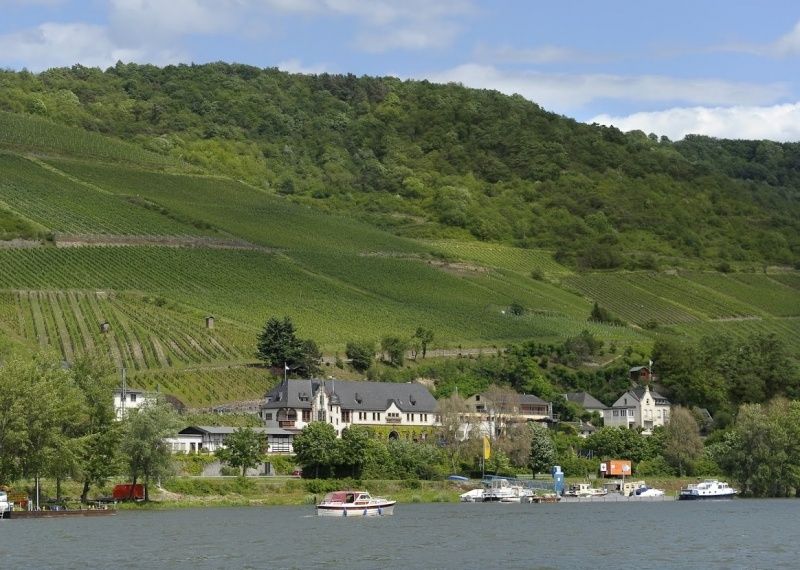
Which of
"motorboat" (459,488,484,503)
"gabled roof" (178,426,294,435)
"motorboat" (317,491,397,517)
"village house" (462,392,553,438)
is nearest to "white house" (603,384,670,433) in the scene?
"village house" (462,392,553,438)

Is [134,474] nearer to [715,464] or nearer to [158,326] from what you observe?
[158,326]

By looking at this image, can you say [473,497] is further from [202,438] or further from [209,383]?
[209,383]

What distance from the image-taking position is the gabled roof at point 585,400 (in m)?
134

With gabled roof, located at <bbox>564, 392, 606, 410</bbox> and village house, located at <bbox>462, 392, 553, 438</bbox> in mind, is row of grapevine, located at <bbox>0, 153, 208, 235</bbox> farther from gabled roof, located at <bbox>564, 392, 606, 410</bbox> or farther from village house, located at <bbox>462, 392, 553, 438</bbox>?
village house, located at <bbox>462, 392, 553, 438</bbox>

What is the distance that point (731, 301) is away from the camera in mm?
179500

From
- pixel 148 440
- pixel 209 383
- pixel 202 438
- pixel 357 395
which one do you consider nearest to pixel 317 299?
pixel 357 395

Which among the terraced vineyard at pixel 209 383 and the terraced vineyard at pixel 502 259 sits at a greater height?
the terraced vineyard at pixel 502 259

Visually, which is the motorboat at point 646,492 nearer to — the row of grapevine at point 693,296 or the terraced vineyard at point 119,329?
the terraced vineyard at point 119,329

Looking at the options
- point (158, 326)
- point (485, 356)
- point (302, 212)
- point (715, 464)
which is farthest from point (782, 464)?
point (302, 212)

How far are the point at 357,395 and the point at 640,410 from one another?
86.4 feet

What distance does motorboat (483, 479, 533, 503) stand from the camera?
320 feet

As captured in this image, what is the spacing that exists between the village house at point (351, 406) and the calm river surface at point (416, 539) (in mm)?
28598

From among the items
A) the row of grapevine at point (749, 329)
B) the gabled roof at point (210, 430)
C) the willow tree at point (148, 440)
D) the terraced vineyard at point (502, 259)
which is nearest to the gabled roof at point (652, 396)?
the row of grapevine at point (749, 329)

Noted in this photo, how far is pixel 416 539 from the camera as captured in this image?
67.2 m
